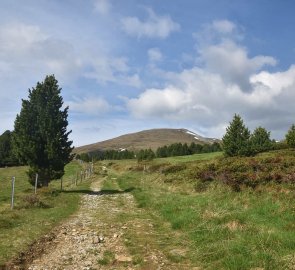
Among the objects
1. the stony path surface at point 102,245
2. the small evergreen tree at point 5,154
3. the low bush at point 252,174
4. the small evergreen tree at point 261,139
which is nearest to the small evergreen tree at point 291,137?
the small evergreen tree at point 261,139

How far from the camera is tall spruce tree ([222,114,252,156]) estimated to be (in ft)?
232

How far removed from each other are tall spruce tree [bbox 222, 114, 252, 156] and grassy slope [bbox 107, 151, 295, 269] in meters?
51.5

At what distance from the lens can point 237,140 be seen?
71438 millimetres

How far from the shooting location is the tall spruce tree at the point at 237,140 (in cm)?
7062

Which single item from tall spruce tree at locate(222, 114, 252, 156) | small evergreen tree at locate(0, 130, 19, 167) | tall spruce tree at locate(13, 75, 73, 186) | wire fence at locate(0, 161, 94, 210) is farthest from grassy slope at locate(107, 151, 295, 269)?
small evergreen tree at locate(0, 130, 19, 167)

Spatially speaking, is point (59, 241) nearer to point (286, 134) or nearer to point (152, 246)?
point (152, 246)

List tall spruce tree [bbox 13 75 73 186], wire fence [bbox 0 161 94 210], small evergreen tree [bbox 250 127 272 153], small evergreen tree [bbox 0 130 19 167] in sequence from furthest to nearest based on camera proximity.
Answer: small evergreen tree [bbox 0 130 19 167] < small evergreen tree [bbox 250 127 272 153] < tall spruce tree [bbox 13 75 73 186] < wire fence [bbox 0 161 94 210]

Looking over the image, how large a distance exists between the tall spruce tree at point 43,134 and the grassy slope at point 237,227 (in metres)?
14.6

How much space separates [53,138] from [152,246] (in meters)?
21.8

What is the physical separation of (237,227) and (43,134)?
2324cm

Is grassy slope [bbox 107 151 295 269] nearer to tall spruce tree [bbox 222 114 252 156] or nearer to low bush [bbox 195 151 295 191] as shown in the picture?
low bush [bbox 195 151 295 191]

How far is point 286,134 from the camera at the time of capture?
7319 centimetres

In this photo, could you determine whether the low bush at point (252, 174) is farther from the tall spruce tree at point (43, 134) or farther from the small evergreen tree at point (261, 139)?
the small evergreen tree at point (261, 139)

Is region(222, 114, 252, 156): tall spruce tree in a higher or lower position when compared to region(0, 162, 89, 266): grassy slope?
higher
